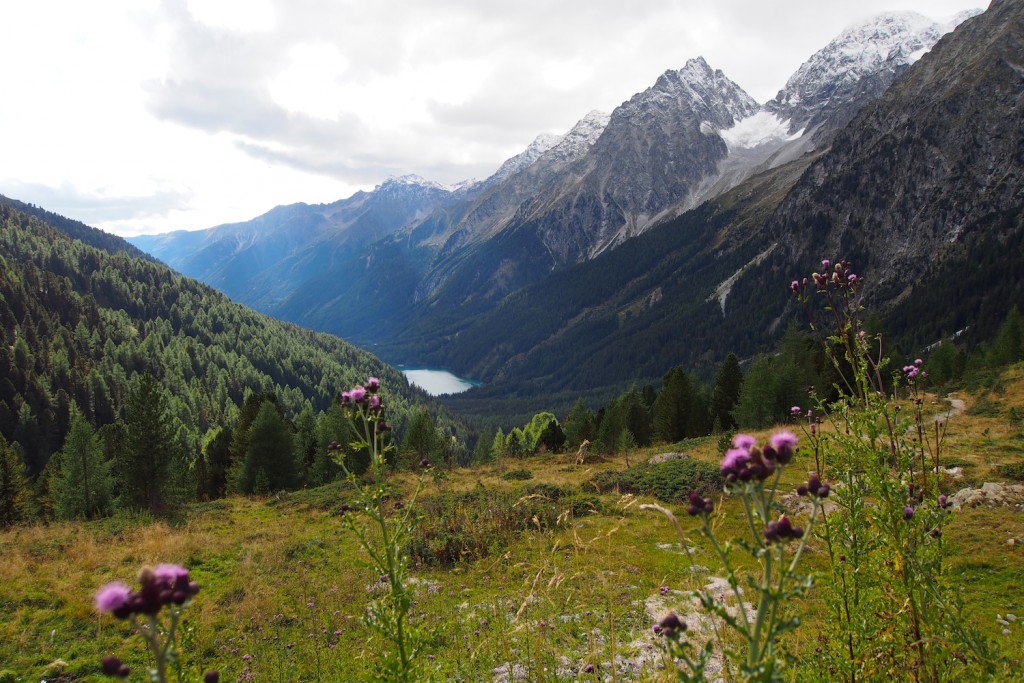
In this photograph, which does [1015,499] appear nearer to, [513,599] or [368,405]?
[513,599]

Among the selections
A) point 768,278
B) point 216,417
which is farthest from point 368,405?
point 768,278

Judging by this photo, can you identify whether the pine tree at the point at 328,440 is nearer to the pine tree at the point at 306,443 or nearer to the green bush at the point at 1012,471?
the pine tree at the point at 306,443

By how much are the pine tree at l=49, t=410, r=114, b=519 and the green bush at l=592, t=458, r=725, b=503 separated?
29.9 m

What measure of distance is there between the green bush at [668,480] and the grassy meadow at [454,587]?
1.22 m

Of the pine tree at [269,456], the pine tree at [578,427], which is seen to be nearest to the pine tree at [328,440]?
the pine tree at [269,456]

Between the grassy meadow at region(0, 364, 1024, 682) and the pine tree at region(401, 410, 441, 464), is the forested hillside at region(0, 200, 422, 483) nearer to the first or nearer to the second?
the pine tree at region(401, 410, 441, 464)

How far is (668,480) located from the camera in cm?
2133

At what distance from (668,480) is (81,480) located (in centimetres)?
3469

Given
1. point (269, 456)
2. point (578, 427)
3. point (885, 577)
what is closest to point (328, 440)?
point (269, 456)

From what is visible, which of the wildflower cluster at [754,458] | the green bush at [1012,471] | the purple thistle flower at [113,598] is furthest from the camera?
the green bush at [1012,471]

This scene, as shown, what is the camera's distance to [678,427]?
48.5m

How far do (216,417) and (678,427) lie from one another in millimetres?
111921

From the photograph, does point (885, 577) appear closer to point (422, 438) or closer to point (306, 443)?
point (422, 438)

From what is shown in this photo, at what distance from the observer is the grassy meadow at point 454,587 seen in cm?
746
